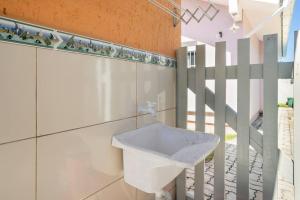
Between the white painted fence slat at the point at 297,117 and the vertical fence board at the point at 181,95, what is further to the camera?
the vertical fence board at the point at 181,95

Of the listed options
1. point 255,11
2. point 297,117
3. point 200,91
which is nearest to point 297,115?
point 297,117

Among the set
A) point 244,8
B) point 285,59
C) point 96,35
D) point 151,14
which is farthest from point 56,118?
point 244,8

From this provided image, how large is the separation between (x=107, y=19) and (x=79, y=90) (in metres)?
0.38

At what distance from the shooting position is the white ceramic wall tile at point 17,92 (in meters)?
0.58

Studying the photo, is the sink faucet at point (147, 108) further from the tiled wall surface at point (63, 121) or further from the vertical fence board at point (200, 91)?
the vertical fence board at point (200, 91)

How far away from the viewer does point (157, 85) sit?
133cm

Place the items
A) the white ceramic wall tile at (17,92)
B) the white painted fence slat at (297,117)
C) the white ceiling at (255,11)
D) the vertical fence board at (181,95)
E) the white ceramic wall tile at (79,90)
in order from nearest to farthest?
the white ceramic wall tile at (17,92)
the white ceramic wall tile at (79,90)
the white painted fence slat at (297,117)
the vertical fence board at (181,95)
the white ceiling at (255,11)

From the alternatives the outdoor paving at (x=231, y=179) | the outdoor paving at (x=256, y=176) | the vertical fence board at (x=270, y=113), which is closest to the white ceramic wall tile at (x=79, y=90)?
the vertical fence board at (x=270, y=113)

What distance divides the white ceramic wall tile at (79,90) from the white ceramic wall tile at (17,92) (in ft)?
0.09

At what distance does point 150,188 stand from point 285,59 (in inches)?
40.3

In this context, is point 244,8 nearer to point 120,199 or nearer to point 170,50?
point 170,50

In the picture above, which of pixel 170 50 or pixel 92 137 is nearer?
pixel 92 137

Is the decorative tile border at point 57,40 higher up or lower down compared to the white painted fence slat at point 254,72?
higher up

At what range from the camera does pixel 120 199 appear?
105 centimetres
